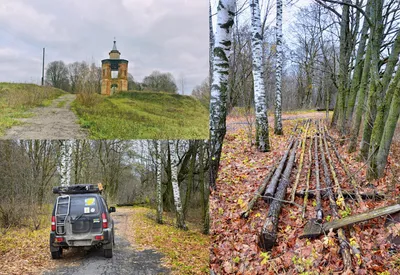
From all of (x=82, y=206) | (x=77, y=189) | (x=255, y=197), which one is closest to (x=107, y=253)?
(x=82, y=206)

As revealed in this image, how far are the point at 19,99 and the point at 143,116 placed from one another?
2.24 ft

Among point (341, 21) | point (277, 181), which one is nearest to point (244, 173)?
point (277, 181)

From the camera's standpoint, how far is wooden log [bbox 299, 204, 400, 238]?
8.12 ft

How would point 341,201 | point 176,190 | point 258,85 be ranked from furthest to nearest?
1. point 258,85
2. point 341,201
3. point 176,190

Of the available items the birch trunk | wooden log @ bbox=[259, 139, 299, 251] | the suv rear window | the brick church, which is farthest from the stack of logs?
the birch trunk

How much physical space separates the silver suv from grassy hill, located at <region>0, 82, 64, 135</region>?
54cm

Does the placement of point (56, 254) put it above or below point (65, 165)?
below

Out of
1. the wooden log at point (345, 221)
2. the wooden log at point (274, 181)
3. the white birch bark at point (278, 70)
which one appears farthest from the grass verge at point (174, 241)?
the white birch bark at point (278, 70)

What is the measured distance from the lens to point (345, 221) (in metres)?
2.53

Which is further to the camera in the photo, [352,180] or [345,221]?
[352,180]

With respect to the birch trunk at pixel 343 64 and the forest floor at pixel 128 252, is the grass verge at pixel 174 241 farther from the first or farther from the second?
the birch trunk at pixel 343 64

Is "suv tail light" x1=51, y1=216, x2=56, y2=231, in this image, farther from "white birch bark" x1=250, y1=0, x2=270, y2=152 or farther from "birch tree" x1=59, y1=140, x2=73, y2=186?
"white birch bark" x1=250, y1=0, x2=270, y2=152

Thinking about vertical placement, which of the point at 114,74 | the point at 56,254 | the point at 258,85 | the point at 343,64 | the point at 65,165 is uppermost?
the point at 343,64

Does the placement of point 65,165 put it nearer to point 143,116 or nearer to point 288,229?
point 143,116
